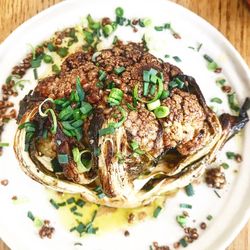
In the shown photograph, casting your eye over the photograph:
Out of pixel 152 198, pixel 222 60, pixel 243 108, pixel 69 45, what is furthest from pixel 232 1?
pixel 152 198

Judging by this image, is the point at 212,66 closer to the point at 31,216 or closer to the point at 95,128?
the point at 95,128

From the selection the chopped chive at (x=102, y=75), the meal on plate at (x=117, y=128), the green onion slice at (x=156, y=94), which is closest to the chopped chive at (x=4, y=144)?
the meal on plate at (x=117, y=128)

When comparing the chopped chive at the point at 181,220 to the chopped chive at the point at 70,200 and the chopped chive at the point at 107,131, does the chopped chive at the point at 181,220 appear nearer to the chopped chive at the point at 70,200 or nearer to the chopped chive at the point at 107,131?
the chopped chive at the point at 70,200

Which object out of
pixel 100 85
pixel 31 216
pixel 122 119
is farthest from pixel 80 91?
pixel 31 216

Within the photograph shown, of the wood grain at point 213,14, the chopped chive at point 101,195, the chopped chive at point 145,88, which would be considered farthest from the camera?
the wood grain at point 213,14

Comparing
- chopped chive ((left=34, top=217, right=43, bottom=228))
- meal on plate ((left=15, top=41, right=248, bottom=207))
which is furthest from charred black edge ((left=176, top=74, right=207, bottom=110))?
chopped chive ((left=34, top=217, right=43, bottom=228))

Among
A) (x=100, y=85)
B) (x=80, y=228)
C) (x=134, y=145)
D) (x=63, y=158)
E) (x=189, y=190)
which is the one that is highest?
(x=100, y=85)
